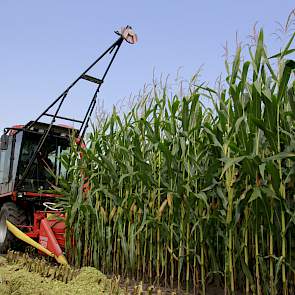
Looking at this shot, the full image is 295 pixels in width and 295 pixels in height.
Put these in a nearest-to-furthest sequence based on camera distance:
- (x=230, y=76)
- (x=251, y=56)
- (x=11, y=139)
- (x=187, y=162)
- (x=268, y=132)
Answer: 1. (x=268, y=132)
2. (x=251, y=56)
3. (x=230, y=76)
4. (x=187, y=162)
5. (x=11, y=139)

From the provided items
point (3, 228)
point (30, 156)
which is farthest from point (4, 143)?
point (3, 228)

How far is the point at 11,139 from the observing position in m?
7.02

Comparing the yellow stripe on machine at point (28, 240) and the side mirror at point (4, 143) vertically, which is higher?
the side mirror at point (4, 143)

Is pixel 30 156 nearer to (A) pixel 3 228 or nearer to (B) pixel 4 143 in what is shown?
(B) pixel 4 143

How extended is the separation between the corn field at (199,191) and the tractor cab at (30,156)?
1.43 meters

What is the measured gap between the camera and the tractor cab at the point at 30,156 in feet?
21.5

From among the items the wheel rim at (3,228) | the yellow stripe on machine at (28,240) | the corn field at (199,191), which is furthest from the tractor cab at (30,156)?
the corn field at (199,191)

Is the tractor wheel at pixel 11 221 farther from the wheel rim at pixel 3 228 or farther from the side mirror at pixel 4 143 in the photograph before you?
the side mirror at pixel 4 143

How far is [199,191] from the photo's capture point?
3.69 metres

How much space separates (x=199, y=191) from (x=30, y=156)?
155 inches

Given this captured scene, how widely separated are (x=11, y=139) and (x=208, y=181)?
4.65 metres

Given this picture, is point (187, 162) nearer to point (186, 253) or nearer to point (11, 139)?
point (186, 253)

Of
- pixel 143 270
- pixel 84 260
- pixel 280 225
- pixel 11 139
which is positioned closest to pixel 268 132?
pixel 280 225

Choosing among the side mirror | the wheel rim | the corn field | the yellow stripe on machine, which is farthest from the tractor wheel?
the corn field
